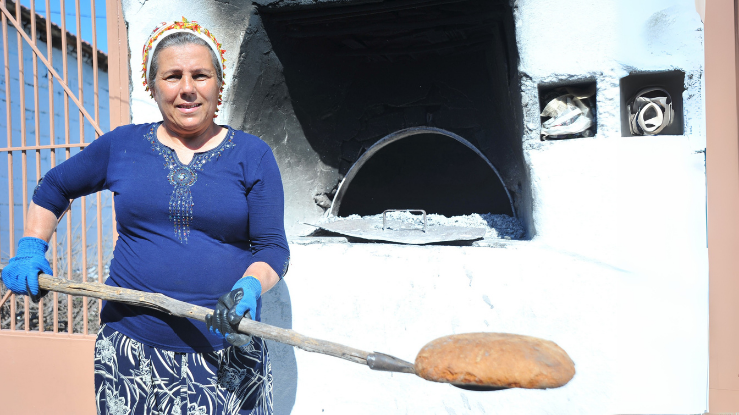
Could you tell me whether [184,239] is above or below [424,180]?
below

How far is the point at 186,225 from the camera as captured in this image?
4.40 ft

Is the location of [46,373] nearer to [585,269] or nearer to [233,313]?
[233,313]

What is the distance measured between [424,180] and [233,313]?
8.37 ft

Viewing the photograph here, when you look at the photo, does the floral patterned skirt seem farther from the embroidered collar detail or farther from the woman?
the embroidered collar detail

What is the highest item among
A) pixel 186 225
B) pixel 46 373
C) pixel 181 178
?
pixel 181 178

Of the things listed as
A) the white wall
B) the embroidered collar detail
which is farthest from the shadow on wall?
the embroidered collar detail

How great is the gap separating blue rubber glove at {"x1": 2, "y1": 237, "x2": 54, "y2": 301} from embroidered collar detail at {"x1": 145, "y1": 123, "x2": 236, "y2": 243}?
1.61 ft

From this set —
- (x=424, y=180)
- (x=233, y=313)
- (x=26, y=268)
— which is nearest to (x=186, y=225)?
(x=233, y=313)

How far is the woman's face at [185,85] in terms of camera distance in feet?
4.43

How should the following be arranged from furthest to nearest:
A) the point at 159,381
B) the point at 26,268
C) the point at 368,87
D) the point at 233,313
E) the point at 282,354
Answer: the point at 368,87 < the point at 282,354 < the point at 26,268 < the point at 159,381 < the point at 233,313

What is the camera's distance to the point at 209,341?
135cm

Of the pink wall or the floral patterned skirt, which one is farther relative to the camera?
the pink wall

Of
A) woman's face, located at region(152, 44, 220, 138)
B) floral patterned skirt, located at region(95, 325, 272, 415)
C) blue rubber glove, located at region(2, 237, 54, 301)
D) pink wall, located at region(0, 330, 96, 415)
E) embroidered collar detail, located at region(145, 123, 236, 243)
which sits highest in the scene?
woman's face, located at region(152, 44, 220, 138)

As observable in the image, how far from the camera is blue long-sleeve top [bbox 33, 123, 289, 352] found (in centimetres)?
133
